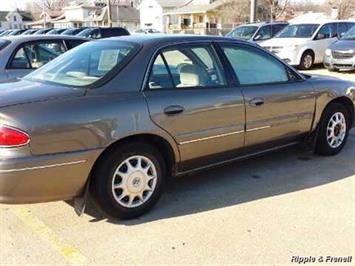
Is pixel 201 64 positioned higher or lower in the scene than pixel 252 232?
higher

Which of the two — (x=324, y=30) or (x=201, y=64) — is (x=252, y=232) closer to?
(x=201, y=64)

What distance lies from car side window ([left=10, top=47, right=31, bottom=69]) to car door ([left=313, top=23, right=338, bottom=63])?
11.8 metres

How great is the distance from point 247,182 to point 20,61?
4.21m

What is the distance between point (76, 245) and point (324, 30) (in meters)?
15.4

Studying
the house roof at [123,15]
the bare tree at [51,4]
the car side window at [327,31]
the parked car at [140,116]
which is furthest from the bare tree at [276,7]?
the bare tree at [51,4]

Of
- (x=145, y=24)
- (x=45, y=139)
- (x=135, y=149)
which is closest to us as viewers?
(x=45, y=139)

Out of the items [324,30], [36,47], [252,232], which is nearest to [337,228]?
[252,232]

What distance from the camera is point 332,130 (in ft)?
18.5

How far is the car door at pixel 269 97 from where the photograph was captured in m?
4.67

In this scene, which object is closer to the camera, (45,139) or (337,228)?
(45,139)

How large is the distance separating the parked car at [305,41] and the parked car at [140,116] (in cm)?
1128

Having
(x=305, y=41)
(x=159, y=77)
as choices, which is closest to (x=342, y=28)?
(x=305, y=41)

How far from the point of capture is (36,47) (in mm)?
7457

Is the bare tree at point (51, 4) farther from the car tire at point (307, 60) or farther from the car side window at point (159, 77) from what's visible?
the car side window at point (159, 77)
